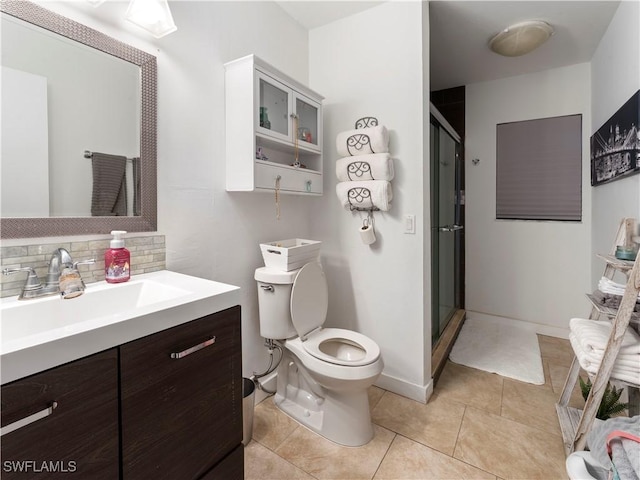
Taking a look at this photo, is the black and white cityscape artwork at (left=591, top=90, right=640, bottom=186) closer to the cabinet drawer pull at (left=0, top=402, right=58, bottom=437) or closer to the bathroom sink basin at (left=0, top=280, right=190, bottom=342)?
the bathroom sink basin at (left=0, top=280, right=190, bottom=342)

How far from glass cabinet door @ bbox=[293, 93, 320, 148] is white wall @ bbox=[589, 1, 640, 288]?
1686mm

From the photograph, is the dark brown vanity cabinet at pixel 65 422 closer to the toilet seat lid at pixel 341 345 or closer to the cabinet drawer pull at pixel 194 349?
the cabinet drawer pull at pixel 194 349

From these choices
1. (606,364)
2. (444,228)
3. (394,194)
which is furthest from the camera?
(444,228)

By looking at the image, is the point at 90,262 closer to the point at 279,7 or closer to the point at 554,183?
the point at 279,7

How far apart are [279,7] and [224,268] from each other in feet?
5.39

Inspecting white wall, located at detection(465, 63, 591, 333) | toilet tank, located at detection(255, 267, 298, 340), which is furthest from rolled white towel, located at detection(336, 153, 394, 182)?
white wall, located at detection(465, 63, 591, 333)

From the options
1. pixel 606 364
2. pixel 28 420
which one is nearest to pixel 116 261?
pixel 28 420

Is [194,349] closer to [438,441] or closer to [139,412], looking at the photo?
[139,412]

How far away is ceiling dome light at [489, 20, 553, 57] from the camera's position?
82.3 inches

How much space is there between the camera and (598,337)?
132 cm

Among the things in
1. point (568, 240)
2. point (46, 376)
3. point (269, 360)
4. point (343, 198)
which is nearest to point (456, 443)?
point (269, 360)

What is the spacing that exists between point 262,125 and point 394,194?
863 mm

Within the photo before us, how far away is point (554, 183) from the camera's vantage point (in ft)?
9.29

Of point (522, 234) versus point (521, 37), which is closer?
point (521, 37)
